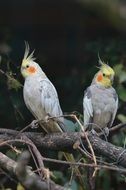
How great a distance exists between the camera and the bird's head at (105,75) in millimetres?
2973

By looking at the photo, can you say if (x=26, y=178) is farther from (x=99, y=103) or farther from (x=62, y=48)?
(x=62, y=48)

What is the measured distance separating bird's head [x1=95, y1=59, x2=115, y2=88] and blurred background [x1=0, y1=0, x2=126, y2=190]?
601 mm

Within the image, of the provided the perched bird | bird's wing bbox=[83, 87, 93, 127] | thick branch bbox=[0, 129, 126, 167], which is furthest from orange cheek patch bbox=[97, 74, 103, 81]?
thick branch bbox=[0, 129, 126, 167]

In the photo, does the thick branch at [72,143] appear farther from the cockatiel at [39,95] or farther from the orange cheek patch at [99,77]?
the orange cheek patch at [99,77]

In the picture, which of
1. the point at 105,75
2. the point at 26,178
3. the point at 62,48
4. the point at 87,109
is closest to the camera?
the point at 26,178

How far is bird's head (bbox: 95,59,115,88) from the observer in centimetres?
297

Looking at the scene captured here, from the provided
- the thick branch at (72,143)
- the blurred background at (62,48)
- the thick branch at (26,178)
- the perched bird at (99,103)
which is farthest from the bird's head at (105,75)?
the thick branch at (26,178)

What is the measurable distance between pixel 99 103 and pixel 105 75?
0.22 metres

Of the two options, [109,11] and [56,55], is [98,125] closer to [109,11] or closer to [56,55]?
[109,11]

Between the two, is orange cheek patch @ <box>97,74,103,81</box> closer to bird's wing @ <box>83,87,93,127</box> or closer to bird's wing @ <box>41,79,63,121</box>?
bird's wing @ <box>83,87,93,127</box>

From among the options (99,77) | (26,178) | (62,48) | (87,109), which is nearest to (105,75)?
(99,77)

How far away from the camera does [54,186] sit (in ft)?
6.79

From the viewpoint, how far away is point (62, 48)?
21.5 ft

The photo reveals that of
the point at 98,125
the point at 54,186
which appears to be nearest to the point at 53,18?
the point at 98,125
